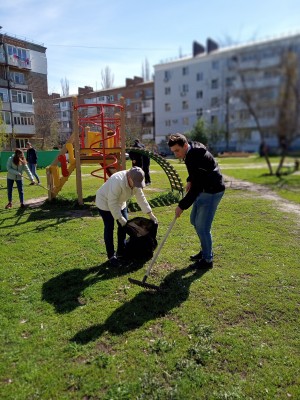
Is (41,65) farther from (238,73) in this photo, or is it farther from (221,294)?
(238,73)

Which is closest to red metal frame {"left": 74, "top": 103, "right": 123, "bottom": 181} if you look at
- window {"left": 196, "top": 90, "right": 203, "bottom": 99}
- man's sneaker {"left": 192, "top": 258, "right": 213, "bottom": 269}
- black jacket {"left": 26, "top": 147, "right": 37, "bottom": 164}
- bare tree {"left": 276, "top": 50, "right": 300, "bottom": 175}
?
black jacket {"left": 26, "top": 147, "right": 37, "bottom": 164}

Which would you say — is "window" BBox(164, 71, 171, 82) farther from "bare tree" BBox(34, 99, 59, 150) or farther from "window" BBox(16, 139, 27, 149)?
"window" BBox(16, 139, 27, 149)

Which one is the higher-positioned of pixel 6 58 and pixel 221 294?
pixel 6 58

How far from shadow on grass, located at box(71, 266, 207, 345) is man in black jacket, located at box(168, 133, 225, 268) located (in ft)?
2.05

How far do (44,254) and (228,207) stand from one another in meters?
5.65

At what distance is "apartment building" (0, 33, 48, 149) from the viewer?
5.69 meters

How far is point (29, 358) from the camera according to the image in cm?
281

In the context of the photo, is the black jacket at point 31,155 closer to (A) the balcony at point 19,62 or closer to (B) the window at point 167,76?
(A) the balcony at point 19,62

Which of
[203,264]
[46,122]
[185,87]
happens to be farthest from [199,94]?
[46,122]

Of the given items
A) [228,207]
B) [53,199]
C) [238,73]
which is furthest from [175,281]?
[53,199]

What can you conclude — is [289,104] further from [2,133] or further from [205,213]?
[2,133]

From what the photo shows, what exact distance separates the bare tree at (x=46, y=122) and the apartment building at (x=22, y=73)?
6.2 inches

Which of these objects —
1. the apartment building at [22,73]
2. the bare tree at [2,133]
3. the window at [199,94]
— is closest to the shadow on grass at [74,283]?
the window at [199,94]

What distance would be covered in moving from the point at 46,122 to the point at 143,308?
6328 millimetres
